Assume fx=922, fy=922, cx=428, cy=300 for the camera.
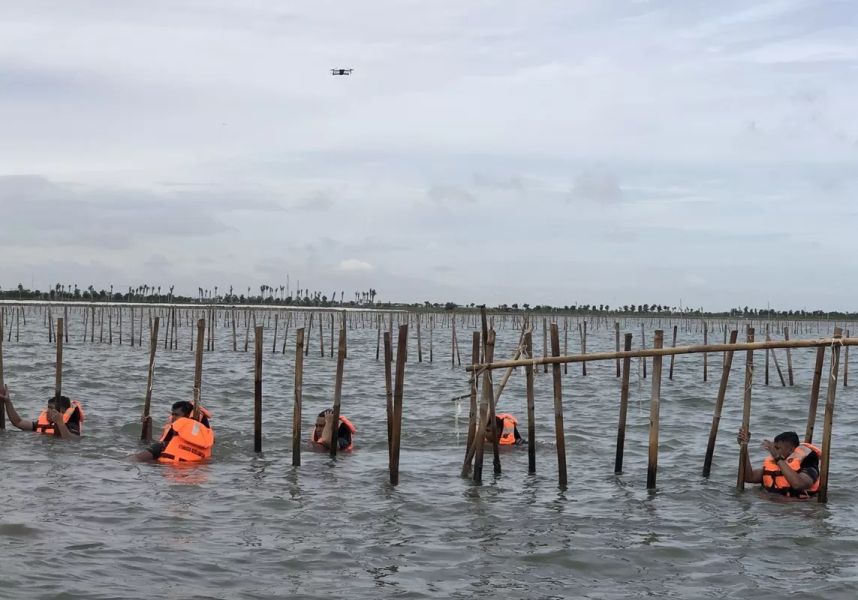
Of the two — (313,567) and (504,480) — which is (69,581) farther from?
(504,480)

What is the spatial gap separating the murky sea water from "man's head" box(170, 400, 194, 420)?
75 centimetres

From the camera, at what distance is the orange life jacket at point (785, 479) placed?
1004cm

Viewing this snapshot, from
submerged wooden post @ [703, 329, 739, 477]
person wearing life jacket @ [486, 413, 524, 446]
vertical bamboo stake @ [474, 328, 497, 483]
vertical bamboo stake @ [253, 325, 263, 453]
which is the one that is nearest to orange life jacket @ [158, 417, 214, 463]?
vertical bamboo stake @ [253, 325, 263, 453]

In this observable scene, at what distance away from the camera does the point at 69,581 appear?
22.7 feet

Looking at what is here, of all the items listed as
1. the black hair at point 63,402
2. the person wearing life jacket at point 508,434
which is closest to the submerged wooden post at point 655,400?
the person wearing life jacket at point 508,434

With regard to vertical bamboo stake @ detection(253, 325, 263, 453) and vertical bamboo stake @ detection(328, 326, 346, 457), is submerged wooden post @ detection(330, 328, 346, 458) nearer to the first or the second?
vertical bamboo stake @ detection(328, 326, 346, 457)

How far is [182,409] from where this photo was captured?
11.9 metres

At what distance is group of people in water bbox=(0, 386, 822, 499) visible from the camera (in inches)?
395

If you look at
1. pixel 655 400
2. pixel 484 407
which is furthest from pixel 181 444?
pixel 655 400

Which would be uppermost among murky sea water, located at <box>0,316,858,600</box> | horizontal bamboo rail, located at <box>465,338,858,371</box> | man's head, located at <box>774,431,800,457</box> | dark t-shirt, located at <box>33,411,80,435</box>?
horizontal bamboo rail, located at <box>465,338,858,371</box>

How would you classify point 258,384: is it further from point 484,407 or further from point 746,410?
point 746,410

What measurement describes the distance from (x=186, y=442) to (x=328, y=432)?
2.05m

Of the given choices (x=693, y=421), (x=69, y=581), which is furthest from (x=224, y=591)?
(x=693, y=421)

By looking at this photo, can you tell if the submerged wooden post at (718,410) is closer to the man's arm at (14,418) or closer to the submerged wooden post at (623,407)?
the submerged wooden post at (623,407)
